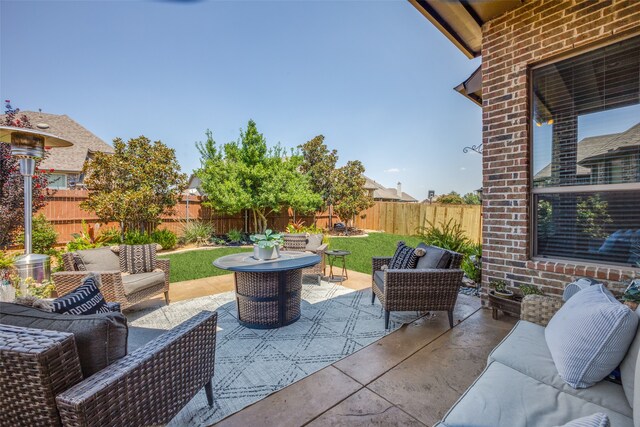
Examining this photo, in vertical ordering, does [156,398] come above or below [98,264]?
below

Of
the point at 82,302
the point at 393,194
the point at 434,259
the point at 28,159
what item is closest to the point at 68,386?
the point at 82,302

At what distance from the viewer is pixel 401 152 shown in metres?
15.3

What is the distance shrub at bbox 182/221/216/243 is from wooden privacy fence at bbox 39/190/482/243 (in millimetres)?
372

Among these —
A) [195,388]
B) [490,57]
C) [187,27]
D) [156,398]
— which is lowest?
[195,388]

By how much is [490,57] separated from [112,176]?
30.3 feet

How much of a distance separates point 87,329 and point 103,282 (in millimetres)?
2403

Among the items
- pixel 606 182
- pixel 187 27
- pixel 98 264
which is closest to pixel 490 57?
pixel 606 182

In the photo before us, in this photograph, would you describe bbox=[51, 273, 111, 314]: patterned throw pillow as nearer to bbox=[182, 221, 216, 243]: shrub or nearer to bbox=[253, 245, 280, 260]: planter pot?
bbox=[253, 245, 280, 260]: planter pot

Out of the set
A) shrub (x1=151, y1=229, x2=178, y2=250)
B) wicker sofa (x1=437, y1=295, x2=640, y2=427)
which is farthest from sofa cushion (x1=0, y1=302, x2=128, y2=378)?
shrub (x1=151, y1=229, x2=178, y2=250)

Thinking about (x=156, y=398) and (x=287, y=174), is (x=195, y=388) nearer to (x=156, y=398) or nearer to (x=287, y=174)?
(x=156, y=398)

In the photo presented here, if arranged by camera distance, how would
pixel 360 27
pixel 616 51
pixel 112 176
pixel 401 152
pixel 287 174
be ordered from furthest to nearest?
pixel 401 152 → pixel 287 174 → pixel 112 176 → pixel 360 27 → pixel 616 51

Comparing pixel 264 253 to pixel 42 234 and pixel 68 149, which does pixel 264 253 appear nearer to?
pixel 42 234

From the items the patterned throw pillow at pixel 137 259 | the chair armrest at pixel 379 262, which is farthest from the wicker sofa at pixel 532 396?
the patterned throw pillow at pixel 137 259

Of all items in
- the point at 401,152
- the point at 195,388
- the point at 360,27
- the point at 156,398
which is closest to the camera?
the point at 156,398
